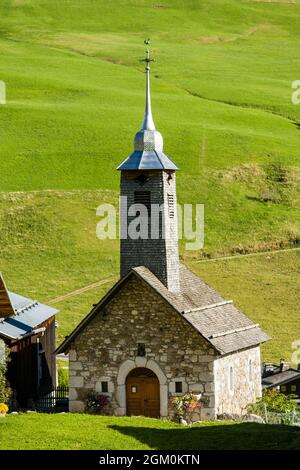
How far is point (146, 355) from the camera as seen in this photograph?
143ft

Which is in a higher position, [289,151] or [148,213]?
[289,151]

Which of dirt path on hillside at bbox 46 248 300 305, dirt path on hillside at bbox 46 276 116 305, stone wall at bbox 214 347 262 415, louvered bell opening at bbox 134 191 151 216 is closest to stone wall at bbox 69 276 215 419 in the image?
stone wall at bbox 214 347 262 415

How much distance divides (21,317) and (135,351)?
29.6ft

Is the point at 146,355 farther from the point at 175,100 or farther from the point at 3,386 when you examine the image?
the point at 175,100

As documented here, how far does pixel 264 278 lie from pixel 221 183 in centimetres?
1995

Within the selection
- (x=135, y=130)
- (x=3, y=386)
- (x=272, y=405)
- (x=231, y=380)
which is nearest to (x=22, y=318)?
(x=3, y=386)

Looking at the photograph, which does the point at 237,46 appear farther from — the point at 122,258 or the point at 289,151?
the point at 122,258

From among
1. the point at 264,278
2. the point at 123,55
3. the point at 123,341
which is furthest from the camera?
the point at 123,55

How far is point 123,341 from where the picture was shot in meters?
43.8

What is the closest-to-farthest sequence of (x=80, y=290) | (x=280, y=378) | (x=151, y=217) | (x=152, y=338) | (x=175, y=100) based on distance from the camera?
(x=152, y=338) → (x=151, y=217) → (x=280, y=378) → (x=80, y=290) → (x=175, y=100)

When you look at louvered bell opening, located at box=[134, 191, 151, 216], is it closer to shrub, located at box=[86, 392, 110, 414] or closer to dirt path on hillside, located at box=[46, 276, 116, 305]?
shrub, located at box=[86, 392, 110, 414]

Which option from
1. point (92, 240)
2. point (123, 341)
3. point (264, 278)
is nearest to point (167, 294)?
point (123, 341)

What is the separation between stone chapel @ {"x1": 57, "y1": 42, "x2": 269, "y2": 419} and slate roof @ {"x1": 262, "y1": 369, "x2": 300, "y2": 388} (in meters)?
11.3
